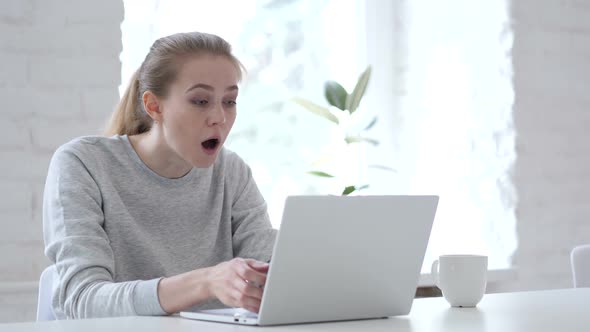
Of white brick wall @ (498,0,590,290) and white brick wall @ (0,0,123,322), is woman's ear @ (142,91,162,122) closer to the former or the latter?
white brick wall @ (0,0,123,322)

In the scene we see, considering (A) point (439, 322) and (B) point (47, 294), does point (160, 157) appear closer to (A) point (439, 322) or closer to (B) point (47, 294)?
(B) point (47, 294)

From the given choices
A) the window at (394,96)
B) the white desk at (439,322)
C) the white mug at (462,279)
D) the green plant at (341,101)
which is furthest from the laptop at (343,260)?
the window at (394,96)

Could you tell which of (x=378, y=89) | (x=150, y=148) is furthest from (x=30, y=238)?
(x=378, y=89)

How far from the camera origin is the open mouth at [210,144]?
1752 millimetres

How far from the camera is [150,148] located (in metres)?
1.82

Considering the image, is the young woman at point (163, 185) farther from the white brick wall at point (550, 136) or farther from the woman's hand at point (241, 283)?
the white brick wall at point (550, 136)

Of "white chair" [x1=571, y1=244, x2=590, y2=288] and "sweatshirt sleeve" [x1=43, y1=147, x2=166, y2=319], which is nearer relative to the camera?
"sweatshirt sleeve" [x1=43, y1=147, x2=166, y2=319]

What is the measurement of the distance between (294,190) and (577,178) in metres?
1.06

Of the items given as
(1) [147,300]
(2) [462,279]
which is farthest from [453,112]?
(1) [147,300]

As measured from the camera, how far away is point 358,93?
9.34 ft

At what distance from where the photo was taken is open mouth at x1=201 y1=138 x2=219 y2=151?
69.0 inches

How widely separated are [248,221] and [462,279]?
677 millimetres

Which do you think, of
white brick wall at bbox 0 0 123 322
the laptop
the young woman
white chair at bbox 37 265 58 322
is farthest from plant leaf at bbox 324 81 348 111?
the laptop

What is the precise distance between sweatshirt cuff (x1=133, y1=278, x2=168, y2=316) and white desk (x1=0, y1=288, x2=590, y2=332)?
7cm
